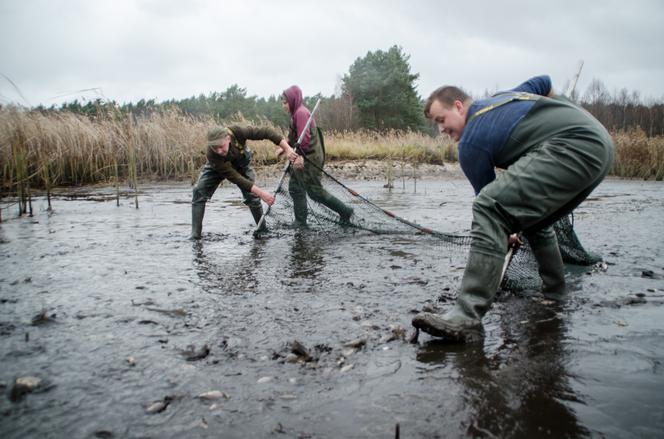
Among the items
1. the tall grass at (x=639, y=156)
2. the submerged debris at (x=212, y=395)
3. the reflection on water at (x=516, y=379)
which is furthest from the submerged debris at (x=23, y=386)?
the tall grass at (x=639, y=156)

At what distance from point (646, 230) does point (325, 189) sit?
475 centimetres

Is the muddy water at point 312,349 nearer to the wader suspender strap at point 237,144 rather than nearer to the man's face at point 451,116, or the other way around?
Answer: the man's face at point 451,116

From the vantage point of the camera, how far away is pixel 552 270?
12.5 feet

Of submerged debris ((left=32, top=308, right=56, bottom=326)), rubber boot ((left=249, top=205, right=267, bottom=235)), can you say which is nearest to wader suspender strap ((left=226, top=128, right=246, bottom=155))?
rubber boot ((left=249, top=205, right=267, bottom=235))

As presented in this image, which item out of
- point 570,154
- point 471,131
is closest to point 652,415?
point 570,154

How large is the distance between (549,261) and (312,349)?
2.11 meters

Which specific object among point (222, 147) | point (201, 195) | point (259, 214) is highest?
point (222, 147)

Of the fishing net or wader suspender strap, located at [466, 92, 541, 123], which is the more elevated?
wader suspender strap, located at [466, 92, 541, 123]

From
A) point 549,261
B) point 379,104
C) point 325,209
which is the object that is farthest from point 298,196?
point 379,104

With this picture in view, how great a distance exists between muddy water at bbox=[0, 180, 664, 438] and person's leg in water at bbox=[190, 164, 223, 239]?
3.68 ft

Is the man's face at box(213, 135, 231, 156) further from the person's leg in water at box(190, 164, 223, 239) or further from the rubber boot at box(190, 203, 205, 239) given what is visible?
the rubber boot at box(190, 203, 205, 239)

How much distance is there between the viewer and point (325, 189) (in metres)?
6.94

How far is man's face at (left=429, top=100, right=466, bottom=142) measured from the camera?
3.46 metres

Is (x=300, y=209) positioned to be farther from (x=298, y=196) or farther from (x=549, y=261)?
(x=549, y=261)
